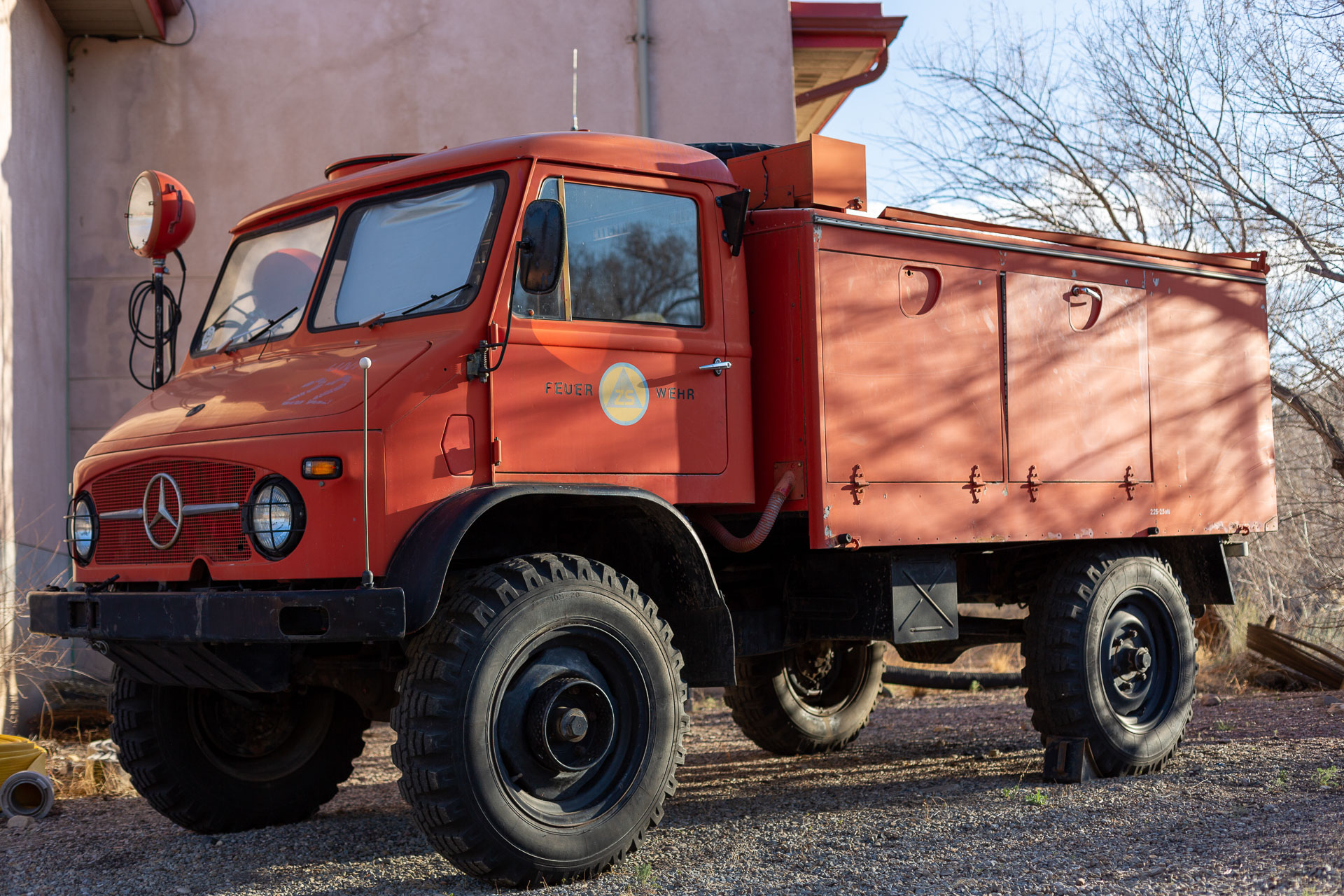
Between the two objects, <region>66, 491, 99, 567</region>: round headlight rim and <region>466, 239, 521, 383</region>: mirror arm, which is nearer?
<region>466, 239, 521, 383</region>: mirror arm

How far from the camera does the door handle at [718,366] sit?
5.58 metres

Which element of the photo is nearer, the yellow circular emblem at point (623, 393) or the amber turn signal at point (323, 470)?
the amber turn signal at point (323, 470)

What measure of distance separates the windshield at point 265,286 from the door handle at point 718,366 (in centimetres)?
172

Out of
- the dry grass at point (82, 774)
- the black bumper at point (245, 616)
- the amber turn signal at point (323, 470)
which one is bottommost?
the dry grass at point (82, 774)

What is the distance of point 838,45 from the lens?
39.6 ft

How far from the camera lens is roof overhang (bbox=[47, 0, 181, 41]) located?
9.48 metres

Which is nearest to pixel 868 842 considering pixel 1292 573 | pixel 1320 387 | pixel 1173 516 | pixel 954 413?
pixel 954 413

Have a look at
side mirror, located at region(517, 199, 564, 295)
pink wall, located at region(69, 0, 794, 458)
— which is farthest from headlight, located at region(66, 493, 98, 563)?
pink wall, located at region(69, 0, 794, 458)

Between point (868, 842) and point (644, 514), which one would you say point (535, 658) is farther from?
point (868, 842)

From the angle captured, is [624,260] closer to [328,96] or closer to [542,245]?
[542,245]

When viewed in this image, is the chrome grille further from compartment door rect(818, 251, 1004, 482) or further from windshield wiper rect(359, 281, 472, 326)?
compartment door rect(818, 251, 1004, 482)

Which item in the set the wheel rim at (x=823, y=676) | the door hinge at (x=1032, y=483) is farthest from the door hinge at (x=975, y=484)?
the wheel rim at (x=823, y=676)

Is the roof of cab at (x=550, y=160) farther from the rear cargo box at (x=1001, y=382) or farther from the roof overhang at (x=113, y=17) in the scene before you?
the roof overhang at (x=113, y=17)

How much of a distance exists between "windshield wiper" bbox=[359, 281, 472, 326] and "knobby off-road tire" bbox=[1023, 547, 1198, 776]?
3.70 m
